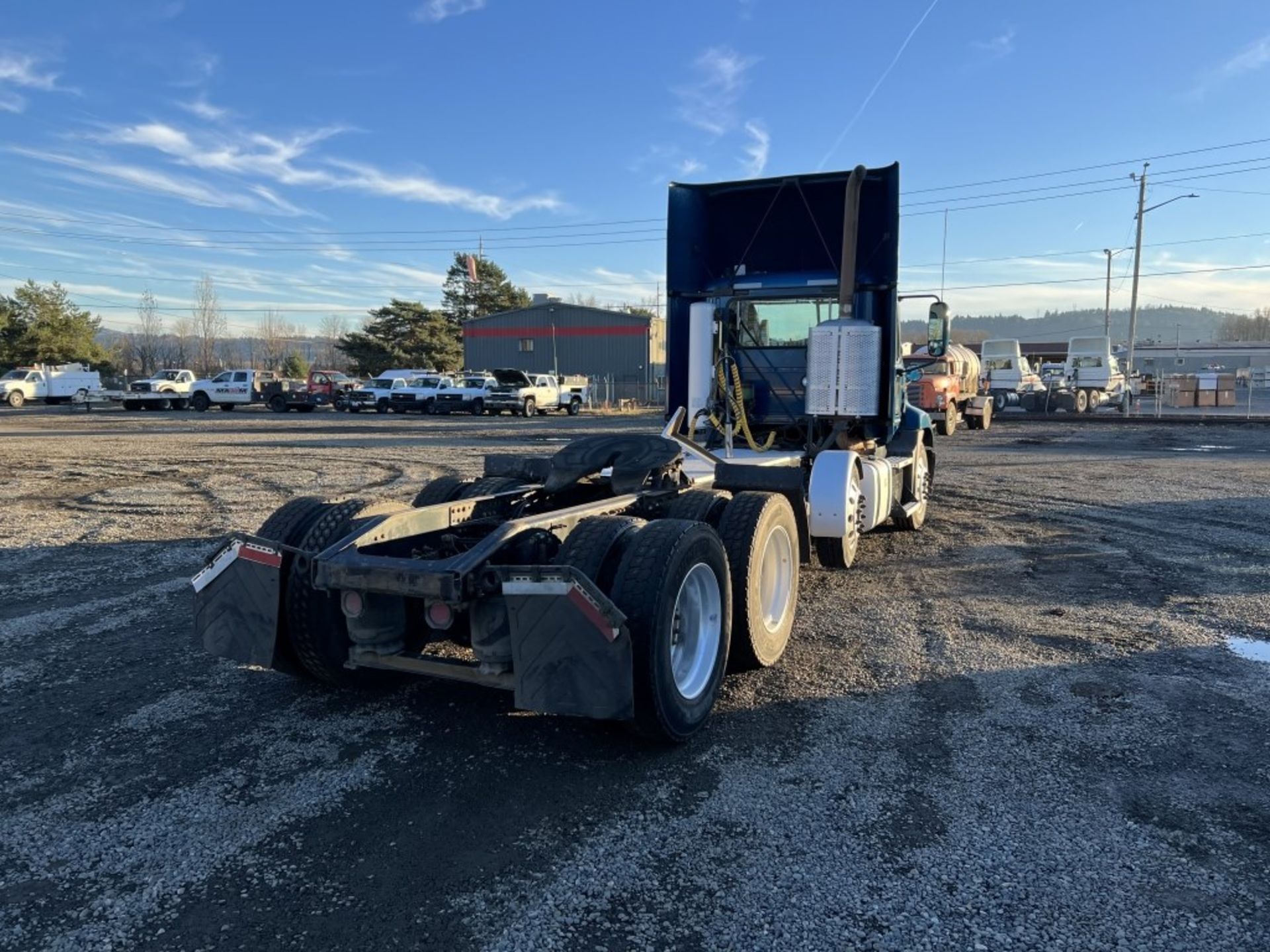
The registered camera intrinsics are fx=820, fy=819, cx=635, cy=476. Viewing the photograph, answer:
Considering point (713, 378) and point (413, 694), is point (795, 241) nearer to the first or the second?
point (713, 378)

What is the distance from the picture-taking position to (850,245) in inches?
303

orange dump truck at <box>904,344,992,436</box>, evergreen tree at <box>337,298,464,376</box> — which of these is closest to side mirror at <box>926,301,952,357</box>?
orange dump truck at <box>904,344,992,436</box>

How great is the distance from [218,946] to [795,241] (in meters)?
7.92

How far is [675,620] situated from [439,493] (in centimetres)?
243

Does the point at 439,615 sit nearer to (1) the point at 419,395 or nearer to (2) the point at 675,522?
(2) the point at 675,522

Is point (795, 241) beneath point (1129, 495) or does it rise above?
above

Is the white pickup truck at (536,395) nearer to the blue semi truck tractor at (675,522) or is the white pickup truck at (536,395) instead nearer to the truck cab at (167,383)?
the truck cab at (167,383)

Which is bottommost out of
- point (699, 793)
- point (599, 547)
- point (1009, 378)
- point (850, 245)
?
point (699, 793)

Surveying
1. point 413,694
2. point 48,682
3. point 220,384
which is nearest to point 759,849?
point 413,694

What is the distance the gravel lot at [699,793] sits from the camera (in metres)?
2.69

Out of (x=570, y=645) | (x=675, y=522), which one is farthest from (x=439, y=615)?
(x=675, y=522)

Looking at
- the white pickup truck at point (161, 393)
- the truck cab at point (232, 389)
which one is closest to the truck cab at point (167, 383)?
the white pickup truck at point (161, 393)

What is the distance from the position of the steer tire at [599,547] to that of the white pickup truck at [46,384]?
4875cm

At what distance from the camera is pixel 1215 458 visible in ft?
57.6
